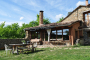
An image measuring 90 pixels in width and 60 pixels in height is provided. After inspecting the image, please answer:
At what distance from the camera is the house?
12555 millimetres

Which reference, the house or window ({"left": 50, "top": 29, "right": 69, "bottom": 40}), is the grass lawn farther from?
window ({"left": 50, "top": 29, "right": 69, "bottom": 40})

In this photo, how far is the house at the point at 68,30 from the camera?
41.2 ft

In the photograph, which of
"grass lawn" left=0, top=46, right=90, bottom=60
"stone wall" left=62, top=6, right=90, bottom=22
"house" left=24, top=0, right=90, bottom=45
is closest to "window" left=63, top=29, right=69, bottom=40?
"house" left=24, top=0, right=90, bottom=45

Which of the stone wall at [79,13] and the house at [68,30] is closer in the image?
the house at [68,30]

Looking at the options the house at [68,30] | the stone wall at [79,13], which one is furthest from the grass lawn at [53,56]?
the stone wall at [79,13]

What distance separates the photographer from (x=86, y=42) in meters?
14.7

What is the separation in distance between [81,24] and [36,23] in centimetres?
2534

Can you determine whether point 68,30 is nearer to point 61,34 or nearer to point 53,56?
point 61,34

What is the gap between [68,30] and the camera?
12812 millimetres

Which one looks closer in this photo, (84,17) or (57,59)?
(57,59)

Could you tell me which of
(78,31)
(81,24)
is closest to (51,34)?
(78,31)

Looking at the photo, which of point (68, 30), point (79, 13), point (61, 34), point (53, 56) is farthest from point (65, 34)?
point (53, 56)

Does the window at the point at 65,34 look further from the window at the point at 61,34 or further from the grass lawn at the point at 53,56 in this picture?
the grass lawn at the point at 53,56

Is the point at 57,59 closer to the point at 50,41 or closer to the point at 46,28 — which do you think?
the point at 50,41
